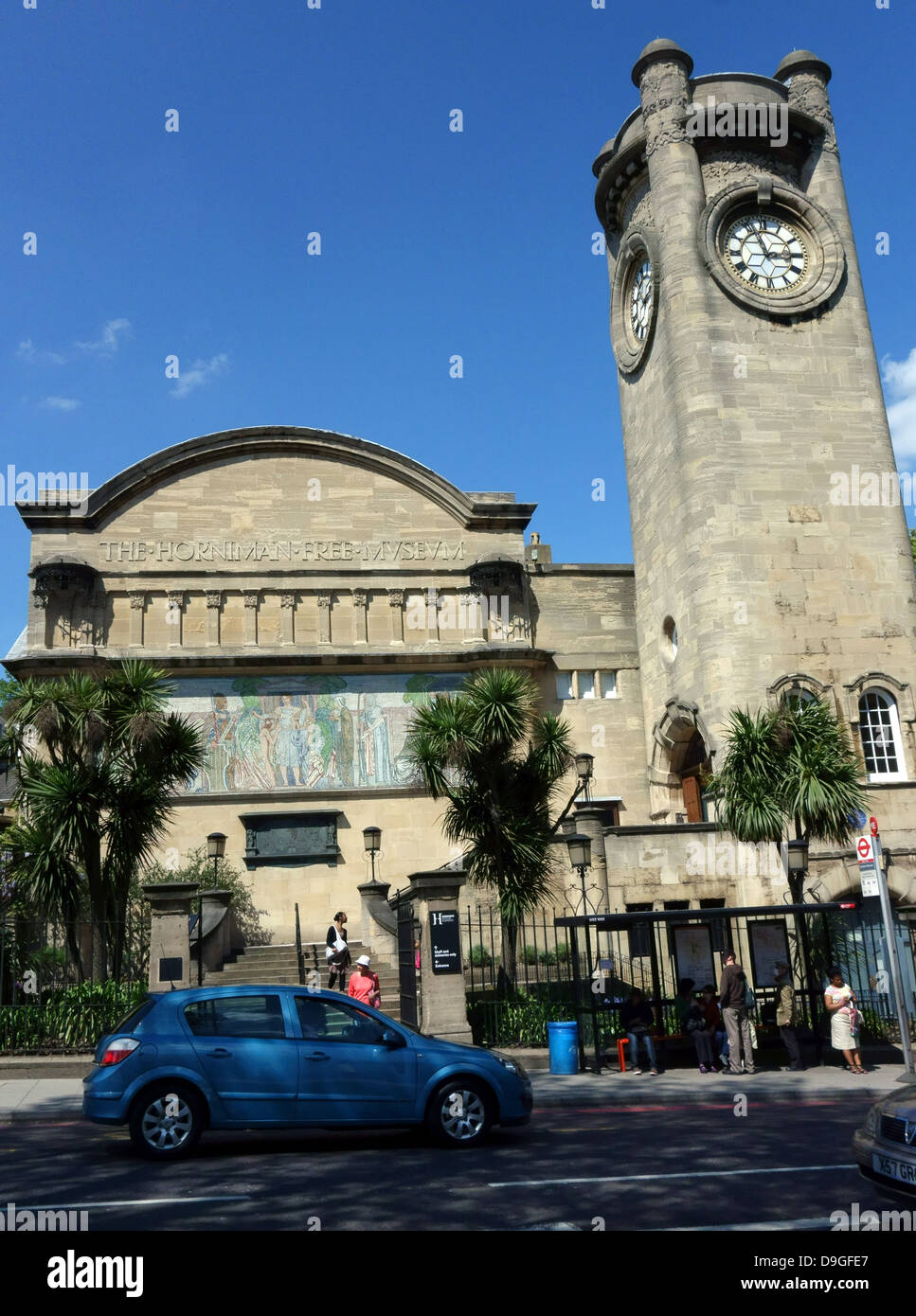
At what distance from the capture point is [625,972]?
23609mm

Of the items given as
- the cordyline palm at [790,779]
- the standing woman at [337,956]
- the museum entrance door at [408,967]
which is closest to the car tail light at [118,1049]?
the museum entrance door at [408,967]

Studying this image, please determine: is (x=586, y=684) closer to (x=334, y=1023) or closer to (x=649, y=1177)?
(x=334, y=1023)

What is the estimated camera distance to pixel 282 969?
23.1 metres

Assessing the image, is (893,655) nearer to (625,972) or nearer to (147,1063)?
(625,972)

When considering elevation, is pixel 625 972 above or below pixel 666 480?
below

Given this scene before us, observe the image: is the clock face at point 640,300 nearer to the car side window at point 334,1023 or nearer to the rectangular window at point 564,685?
the rectangular window at point 564,685

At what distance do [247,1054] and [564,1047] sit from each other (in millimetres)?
7633

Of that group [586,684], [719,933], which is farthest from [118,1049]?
[586,684]

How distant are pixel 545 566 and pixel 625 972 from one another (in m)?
13.5

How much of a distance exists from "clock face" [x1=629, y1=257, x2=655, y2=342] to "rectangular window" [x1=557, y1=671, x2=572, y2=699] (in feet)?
32.5

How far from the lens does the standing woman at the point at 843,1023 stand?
662 inches

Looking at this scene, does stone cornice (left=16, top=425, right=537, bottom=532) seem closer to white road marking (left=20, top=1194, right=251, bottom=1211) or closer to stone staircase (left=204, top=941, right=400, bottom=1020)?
stone staircase (left=204, top=941, right=400, bottom=1020)

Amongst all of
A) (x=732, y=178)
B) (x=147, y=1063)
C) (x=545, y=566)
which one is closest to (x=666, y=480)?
(x=545, y=566)

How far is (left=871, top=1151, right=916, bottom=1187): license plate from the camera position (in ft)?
23.5
